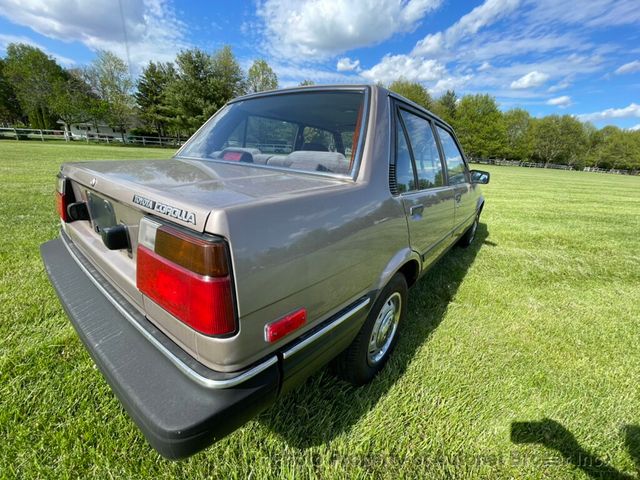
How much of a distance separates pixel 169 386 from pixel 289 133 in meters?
1.87

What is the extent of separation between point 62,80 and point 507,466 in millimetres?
57942

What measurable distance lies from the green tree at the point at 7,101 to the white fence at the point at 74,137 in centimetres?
1798

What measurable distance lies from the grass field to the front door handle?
1.04 meters

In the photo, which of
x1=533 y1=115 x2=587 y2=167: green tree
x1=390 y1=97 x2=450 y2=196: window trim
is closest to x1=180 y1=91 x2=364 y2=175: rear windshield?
x1=390 y1=97 x2=450 y2=196: window trim

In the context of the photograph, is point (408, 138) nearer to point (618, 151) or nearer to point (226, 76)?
point (226, 76)

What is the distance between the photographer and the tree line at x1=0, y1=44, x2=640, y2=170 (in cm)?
3484

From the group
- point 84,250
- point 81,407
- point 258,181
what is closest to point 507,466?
point 258,181

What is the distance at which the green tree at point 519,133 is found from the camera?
61.6 metres

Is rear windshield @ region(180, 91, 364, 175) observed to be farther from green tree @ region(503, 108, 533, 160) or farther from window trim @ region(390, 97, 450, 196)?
green tree @ region(503, 108, 533, 160)

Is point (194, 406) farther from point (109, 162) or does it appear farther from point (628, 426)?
point (628, 426)

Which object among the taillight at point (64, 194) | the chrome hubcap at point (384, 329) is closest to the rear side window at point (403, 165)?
the chrome hubcap at point (384, 329)

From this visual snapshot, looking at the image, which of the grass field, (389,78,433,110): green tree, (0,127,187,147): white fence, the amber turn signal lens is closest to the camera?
the amber turn signal lens

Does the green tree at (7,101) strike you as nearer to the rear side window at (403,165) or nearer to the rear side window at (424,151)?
the rear side window at (424,151)

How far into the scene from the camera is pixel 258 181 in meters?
1.43
